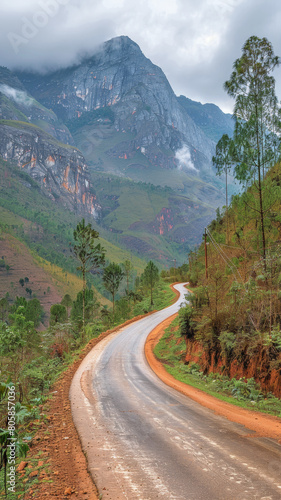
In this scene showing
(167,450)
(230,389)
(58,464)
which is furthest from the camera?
(230,389)

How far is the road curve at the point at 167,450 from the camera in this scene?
5.45 m

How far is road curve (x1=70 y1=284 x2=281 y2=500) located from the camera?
5.45m

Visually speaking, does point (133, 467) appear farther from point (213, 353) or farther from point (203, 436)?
point (213, 353)

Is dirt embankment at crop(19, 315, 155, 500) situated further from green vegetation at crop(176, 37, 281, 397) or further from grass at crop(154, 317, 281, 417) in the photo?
green vegetation at crop(176, 37, 281, 397)

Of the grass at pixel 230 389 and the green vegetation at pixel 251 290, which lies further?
A: the green vegetation at pixel 251 290

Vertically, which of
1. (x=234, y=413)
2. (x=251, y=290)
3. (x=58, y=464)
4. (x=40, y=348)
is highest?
(x=251, y=290)

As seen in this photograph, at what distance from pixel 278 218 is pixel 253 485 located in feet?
66.6

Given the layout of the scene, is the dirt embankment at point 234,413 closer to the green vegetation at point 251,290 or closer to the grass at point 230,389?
the grass at point 230,389

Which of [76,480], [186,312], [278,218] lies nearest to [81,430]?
[76,480]

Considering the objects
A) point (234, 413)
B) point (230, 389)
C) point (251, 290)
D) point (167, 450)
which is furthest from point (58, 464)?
point (251, 290)

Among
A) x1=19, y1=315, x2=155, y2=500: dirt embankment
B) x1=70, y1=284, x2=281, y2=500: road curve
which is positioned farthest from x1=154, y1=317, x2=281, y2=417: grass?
x1=19, y1=315, x2=155, y2=500: dirt embankment

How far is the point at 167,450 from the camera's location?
7.04m

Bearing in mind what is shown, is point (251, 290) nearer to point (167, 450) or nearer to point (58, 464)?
point (167, 450)

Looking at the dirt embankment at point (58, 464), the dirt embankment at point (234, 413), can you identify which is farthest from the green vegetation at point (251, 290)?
the dirt embankment at point (58, 464)
